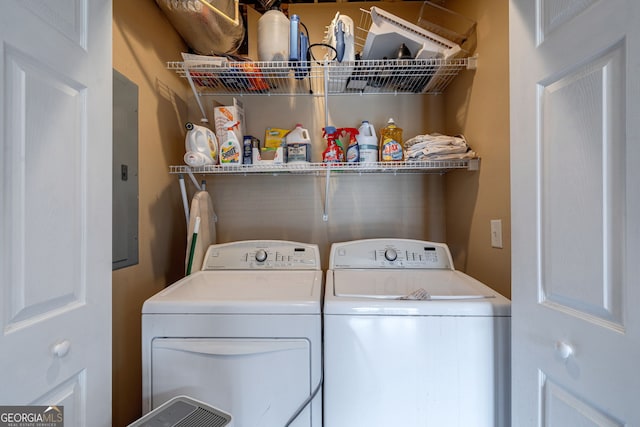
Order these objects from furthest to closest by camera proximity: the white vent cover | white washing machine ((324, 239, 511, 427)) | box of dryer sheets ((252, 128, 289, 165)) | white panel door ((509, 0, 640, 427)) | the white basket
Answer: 1. box of dryer sheets ((252, 128, 289, 165))
2. the white basket
3. white washing machine ((324, 239, 511, 427))
4. the white vent cover
5. white panel door ((509, 0, 640, 427))

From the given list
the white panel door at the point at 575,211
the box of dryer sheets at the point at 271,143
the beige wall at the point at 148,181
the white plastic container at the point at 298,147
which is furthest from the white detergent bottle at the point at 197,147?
the white panel door at the point at 575,211

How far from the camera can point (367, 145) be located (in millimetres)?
1599

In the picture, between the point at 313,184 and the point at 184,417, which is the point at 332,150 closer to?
the point at 313,184

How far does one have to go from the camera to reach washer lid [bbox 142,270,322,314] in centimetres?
103

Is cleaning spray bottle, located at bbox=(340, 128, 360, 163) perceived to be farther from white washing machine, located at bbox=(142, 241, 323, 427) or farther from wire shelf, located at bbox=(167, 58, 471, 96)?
white washing machine, located at bbox=(142, 241, 323, 427)

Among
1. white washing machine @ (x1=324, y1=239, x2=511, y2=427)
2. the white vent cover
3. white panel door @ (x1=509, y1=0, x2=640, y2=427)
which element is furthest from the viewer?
white washing machine @ (x1=324, y1=239, x2=511, y2=427)

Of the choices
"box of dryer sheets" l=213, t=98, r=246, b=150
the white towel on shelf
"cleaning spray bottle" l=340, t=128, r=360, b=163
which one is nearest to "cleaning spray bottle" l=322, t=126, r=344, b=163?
"cleaning spray bottle" l=340, t=128, r=360, b=163

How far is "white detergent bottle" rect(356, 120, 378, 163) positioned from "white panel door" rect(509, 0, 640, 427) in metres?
0.78

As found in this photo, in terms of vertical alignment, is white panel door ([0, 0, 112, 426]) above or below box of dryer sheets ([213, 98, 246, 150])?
below

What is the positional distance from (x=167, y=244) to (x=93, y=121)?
1038mm

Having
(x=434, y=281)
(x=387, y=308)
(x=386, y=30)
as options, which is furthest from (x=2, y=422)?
(x=386, y=30)

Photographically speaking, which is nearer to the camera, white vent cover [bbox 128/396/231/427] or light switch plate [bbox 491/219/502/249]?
white vent cover [bbox 128/396/231/427]

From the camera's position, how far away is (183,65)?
59.6 inches

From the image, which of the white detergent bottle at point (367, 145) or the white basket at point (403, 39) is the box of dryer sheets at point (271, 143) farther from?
the white basket at point (403, 39)
